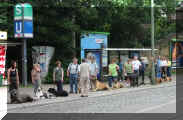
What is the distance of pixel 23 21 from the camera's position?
21.4 m

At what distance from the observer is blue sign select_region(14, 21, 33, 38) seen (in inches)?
849

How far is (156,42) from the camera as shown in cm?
3841

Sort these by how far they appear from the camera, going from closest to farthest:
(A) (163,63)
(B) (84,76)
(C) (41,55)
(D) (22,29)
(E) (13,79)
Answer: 1. (E) (13,79)
2. (B) (84,76)
3. (D) (22,29)
4. (A) (163,63)
5. (C) (41,55)

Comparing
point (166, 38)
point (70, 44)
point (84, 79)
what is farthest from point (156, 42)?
point (84, 79)

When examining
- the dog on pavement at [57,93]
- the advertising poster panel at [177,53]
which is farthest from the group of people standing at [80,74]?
the advertising poster panel at [177,53]

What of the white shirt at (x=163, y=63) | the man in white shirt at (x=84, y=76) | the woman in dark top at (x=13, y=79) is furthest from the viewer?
the white shirt at (x=163, y=63)

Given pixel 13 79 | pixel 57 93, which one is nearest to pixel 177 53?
pixel 57 93

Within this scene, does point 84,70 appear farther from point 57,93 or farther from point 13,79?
point 13,79

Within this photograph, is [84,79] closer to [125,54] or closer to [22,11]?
[22,11]

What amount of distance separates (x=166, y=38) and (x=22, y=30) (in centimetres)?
1951

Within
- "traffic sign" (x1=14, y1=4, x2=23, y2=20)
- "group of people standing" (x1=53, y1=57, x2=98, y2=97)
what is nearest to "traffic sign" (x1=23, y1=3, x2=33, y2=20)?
"traffic sign" (x1=14, y1=4, x2=23, y2=20)

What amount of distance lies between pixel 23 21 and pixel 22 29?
0.46 metres

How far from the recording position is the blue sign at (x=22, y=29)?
2156 centimetres

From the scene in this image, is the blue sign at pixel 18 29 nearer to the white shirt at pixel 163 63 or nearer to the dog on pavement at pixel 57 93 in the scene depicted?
the dog on pavement at pixel 57 93
